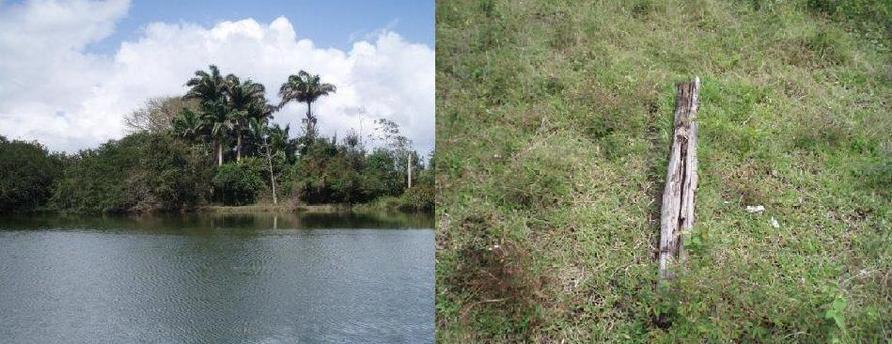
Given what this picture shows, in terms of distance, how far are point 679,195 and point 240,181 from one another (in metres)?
14.0

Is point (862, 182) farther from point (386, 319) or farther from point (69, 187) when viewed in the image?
point (69, 187)

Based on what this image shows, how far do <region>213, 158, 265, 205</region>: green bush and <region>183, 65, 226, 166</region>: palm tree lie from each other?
128 centimetres

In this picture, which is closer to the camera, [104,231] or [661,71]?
[661,71]

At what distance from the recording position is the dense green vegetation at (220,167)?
1188 cm

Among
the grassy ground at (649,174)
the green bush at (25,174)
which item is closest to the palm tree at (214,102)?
the green bush at (25,174)

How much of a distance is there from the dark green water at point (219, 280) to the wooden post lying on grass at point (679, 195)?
556cm

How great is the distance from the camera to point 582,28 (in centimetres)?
359

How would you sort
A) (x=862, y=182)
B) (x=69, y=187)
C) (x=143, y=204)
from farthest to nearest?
(x=143, y=204)
(x=69, y=187)
(x=862, y=182)

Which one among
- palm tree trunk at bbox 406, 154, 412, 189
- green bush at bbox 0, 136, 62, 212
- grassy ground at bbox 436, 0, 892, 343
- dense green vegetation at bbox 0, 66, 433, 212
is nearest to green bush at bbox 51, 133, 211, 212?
dense green vegetation at bbox 0, 66, 433, 212

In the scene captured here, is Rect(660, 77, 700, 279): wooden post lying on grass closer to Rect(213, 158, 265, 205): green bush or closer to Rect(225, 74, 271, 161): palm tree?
Rect(213, 158, 265, 205): green bush

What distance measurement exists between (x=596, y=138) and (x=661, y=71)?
828 mm

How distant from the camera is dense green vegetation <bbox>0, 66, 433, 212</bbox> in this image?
39.0 ft

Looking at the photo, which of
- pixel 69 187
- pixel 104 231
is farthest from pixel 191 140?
pixel 69 187

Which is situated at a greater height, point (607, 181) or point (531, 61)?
point (531, 61)
